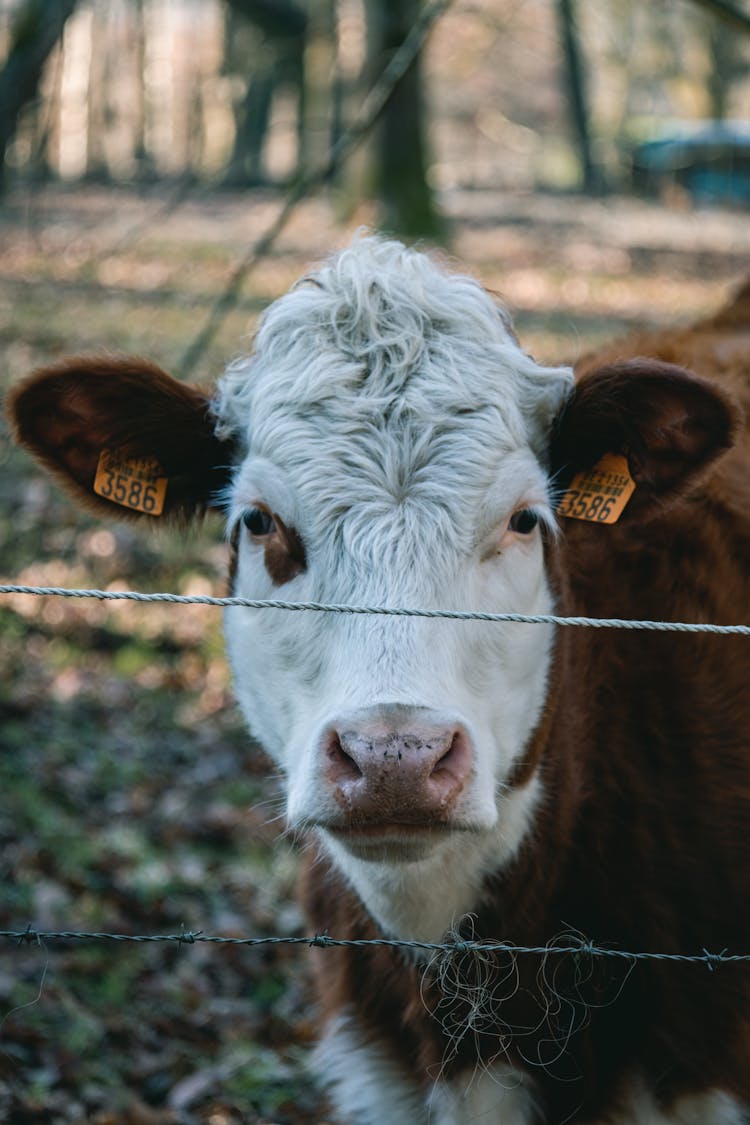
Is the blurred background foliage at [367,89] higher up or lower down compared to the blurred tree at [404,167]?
higher up

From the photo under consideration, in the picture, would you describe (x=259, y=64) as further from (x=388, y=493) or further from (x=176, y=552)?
(x=388, y=493)

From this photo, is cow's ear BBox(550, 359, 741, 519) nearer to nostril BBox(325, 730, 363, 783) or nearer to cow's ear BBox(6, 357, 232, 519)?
cow's ear BBox(6, 357, 232, 519)

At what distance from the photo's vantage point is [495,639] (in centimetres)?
291

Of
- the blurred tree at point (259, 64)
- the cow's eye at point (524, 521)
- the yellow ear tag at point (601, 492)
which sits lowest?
the cow's eye at point (524, 521)

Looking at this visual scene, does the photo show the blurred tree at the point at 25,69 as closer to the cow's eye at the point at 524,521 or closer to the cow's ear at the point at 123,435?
the cow's ear at the point at 123,435

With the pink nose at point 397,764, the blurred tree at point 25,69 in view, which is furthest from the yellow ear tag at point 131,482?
the blurred tree at point 25,69

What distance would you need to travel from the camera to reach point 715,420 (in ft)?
10.2

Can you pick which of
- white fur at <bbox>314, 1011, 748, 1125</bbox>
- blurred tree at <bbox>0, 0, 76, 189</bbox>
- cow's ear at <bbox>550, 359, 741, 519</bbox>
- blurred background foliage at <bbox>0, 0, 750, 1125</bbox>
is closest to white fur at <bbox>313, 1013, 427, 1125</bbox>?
white fur at <bbox>314, 1011, 748, 1125</bbox>

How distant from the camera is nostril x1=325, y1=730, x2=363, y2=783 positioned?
2.43 metres

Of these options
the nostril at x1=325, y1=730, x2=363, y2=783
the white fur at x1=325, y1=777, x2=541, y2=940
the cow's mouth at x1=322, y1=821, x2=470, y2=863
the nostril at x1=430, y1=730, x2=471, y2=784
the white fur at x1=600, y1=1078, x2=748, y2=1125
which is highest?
the nostril at x1=430, y1=730, x2=471, y2=784

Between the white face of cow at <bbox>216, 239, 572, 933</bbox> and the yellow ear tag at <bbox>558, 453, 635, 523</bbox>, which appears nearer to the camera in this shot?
the white face of cow at <bbox>216, 239, 572, 933</bbox>

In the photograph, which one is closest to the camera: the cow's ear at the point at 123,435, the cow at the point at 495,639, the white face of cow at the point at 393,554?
the white face of cow at the point at 393,554

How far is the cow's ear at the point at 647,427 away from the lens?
Answer: 308cm

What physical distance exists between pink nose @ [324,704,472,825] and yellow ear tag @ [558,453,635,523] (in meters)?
1.01
